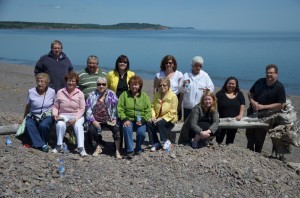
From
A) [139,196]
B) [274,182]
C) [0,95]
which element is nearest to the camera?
[139,196]

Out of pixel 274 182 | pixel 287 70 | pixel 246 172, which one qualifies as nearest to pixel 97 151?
pixel 246 172

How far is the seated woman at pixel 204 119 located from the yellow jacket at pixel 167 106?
38 cm

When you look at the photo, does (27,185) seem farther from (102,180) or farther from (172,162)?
(172,162)

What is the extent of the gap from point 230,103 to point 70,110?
11.0 feet

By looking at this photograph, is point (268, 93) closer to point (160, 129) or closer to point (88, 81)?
point (160, 129)

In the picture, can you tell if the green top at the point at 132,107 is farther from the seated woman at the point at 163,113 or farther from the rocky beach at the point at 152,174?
the rocky beach at the point at 152,174

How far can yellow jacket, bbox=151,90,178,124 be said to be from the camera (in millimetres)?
7203

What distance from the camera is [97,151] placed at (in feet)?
23.6

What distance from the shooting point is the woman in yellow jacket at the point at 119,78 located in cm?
746

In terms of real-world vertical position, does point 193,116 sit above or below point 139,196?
above

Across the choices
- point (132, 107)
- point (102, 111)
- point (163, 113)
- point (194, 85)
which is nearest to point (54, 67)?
point (102, 111)

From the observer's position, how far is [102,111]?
23.1 ft

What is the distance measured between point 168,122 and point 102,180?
193 cm

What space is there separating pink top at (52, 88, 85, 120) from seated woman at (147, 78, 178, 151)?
1.42 metres
